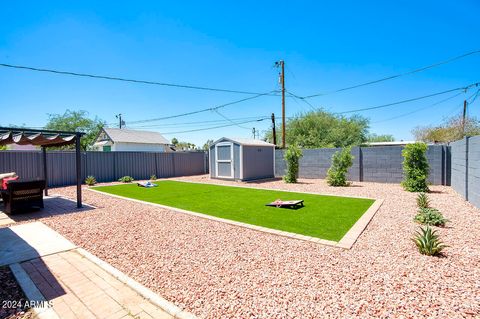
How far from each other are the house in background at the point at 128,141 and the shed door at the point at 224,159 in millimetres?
15600

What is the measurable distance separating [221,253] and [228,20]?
10.7 meters

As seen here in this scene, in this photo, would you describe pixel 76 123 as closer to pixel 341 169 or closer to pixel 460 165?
pixel 341 169

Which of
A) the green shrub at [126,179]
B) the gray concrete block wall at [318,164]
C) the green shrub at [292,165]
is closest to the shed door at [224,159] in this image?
the green shrub at [292,165]

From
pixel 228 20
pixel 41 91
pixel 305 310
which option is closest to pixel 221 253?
pixel 305 310

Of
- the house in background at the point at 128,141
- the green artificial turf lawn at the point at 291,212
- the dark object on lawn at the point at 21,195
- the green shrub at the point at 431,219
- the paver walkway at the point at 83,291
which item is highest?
the house in background at the point at 128,141

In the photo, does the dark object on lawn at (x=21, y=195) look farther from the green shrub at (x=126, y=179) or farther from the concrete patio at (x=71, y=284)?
the green shrub at (x=126, y=179)

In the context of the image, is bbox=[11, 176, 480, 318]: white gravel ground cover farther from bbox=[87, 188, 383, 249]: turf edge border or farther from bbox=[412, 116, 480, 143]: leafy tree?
bbox=[412, 116, 480, 143]: leafy tree

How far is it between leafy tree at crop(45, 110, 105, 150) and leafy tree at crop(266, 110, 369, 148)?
83.8 feet

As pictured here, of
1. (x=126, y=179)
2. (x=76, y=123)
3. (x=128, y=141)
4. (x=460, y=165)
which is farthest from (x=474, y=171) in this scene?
(x=76, y=123)

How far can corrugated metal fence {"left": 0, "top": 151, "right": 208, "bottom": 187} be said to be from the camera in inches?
383

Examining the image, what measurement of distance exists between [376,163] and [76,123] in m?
34.5

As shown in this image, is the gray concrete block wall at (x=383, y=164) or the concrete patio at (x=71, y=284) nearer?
the concrete patio at (x=71, y=284)

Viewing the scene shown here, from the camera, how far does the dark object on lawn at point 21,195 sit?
217 inches

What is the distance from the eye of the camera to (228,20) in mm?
10586
